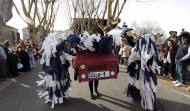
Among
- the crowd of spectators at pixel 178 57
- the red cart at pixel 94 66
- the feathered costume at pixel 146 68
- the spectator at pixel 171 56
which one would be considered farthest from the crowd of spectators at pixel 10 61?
the spectator at pixel 171 56

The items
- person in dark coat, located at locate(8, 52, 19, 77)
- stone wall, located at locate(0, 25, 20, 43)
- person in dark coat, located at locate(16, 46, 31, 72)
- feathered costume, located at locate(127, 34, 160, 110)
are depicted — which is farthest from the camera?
stone wall, located at locate(0, 25, 20, 43)

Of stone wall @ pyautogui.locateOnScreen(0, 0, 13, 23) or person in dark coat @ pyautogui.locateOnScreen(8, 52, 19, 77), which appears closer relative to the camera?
person in dark coat @ pyautogui.locateOnScreen(8, 52, 19, 77)

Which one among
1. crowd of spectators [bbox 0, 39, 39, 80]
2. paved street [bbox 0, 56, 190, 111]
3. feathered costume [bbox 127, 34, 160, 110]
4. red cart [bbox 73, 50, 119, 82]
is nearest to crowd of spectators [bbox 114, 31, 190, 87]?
feathered costume [bbox 127, 34, 160, 110]

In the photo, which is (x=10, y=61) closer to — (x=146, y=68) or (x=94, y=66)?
(x=94, y=66)

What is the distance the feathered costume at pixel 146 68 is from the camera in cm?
292

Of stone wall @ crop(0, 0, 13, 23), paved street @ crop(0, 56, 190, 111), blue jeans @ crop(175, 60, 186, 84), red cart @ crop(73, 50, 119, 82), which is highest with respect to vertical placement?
stone wall @ crop(0, 0, 13, 23)

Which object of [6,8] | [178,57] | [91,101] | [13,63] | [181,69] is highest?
[6,8]

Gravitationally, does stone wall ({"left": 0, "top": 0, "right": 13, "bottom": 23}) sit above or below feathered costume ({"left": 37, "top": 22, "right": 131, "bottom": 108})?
above

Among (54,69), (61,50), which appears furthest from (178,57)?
Answer: (54,69)

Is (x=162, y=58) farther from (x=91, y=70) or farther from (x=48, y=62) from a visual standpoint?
(x=48, y=62)

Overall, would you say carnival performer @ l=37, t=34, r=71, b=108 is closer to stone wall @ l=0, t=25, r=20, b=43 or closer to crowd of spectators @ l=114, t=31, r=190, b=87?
crowd of spectators @ l=114, t=31, r=190, b=87

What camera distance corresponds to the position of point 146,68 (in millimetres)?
2969

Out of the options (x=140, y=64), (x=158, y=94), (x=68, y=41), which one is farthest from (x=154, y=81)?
(x=68, y=41)

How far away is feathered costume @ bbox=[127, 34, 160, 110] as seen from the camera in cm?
292
